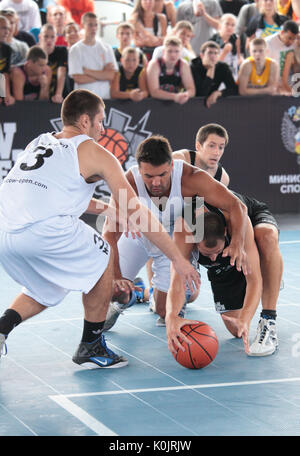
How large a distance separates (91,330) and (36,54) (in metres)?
6.10

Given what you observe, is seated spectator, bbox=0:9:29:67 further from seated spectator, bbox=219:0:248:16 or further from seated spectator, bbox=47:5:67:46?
seated spectator, bbox=219:0:248:16

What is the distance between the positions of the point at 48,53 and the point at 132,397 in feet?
24.1

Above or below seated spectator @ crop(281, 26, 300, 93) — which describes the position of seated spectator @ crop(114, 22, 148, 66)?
above

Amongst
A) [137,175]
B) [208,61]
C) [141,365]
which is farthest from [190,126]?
[141,365]

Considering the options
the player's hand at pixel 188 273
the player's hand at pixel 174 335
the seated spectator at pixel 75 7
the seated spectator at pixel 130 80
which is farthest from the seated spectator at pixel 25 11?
the player's hand at pixel 188 273

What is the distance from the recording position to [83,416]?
188 inches

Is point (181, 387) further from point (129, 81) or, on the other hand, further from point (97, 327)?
point (129, 81)

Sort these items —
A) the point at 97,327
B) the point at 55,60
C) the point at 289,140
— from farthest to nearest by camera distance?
the point at 289,140 → the point at 55,60 → the point at 97,327

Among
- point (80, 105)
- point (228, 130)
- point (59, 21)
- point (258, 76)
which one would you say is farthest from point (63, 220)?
point (258, 76)

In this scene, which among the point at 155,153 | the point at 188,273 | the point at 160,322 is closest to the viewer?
the point at 188,273

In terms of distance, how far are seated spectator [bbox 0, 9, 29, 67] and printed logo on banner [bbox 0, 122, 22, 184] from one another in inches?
36.7

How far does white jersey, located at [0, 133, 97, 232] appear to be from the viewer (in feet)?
17.4

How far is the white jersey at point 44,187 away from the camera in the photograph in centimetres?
530

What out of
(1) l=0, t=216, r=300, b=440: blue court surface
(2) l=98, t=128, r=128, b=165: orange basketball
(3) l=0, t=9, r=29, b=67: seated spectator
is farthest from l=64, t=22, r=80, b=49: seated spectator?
(1) l=0, t=216, r=300, b=440: blue court surface
